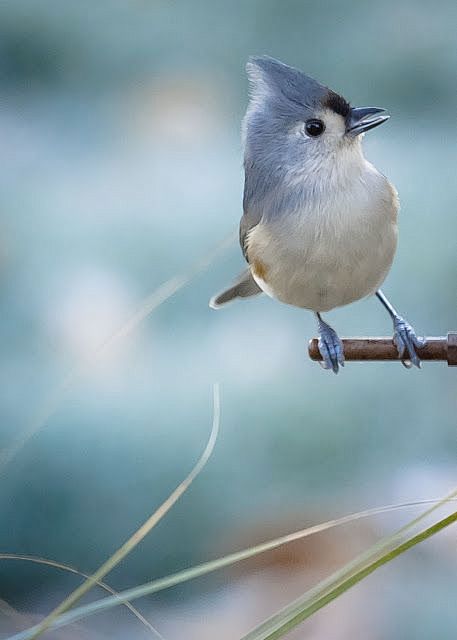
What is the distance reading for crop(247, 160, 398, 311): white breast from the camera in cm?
70

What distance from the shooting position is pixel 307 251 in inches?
29.0

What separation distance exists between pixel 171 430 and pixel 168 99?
0.75m

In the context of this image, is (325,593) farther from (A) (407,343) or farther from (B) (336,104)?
(B) (336,104)

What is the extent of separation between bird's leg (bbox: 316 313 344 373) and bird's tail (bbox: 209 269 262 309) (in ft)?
0.56

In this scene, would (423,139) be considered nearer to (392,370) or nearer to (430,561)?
(392,370)

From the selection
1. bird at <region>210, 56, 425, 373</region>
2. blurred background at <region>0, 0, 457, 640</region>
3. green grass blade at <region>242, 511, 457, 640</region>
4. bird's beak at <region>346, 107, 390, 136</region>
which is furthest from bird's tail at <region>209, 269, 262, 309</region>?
blurred background at <region>0, 0, 457, 640</region>

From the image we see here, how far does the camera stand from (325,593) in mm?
573

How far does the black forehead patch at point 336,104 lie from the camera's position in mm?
686

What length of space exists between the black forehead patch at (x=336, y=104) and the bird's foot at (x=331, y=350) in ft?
0.43

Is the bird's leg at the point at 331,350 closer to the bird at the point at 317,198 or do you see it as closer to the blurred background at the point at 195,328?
the bird at the point at 317,198

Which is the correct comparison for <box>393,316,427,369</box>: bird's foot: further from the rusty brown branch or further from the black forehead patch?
the black forehead patch

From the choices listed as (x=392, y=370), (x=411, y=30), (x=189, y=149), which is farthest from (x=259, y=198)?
(x=411, y=30)

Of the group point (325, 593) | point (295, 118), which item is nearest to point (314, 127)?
point (295, 118)

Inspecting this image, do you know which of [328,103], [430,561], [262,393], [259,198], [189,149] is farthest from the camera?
[189,149]
